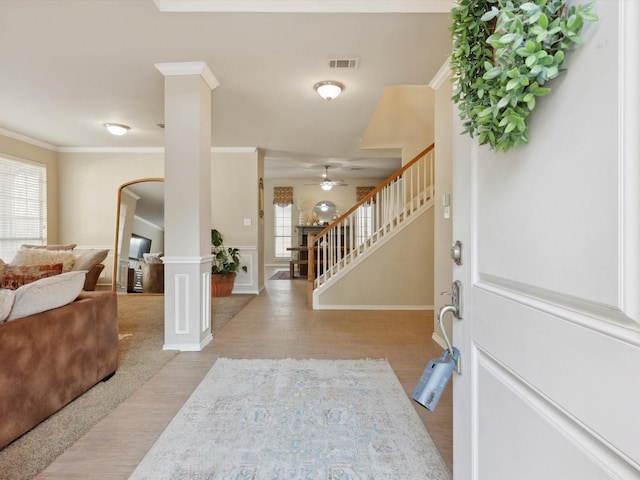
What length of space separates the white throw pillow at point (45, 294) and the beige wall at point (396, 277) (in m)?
3.22

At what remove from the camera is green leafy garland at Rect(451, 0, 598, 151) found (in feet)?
1.97

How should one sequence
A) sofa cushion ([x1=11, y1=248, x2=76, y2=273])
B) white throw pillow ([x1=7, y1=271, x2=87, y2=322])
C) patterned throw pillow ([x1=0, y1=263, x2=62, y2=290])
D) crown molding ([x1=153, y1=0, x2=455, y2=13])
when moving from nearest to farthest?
white throw pillow ([x1=7, y1=271, x2=87, y2=322]), crown molding ([x1=153, y1=0, x2=455, y2=13]), patterned throw pillow ([x1=0, y1=263, x2=62, y2=290]), sofa cushion ([x1=11, y1=248, x2=76, y2=273])

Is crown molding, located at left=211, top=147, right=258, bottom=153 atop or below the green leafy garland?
atop

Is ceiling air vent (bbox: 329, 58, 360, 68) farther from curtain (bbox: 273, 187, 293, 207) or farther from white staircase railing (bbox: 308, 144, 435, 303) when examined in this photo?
curtain (bbox: 273, 187, 293, 207)

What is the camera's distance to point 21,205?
215 inches

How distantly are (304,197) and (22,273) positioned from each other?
285 inches

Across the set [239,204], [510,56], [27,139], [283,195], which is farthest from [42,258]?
[283,195]

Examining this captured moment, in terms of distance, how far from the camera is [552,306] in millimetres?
661

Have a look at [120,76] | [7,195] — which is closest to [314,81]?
[120,76]

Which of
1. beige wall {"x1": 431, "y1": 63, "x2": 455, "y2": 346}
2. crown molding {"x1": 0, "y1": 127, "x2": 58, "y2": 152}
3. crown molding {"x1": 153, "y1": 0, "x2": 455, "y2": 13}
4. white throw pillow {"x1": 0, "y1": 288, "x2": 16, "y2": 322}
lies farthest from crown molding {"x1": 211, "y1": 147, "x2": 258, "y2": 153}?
white throw pillow {"x1": 0, "y1": 288, "x2": 16, "y2": 322}

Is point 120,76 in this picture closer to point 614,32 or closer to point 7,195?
point 7,195

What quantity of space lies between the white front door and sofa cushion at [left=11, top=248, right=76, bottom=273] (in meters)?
5.04

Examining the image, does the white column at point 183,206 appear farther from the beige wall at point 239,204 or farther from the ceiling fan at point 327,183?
the ceiling fan at point 327,183

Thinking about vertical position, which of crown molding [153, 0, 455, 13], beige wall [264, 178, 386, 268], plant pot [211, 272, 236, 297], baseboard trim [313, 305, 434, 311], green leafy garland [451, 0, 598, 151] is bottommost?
baseboard trim [313, 305, 434, 311]
